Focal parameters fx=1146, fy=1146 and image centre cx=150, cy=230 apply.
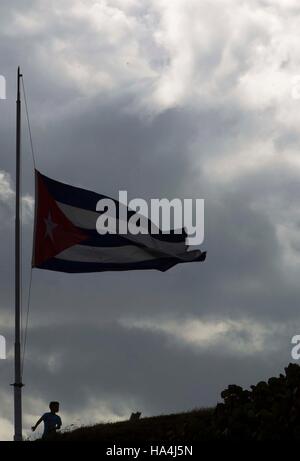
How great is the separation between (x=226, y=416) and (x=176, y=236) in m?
6.80

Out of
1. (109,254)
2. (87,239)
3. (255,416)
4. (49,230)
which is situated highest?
(49,230)

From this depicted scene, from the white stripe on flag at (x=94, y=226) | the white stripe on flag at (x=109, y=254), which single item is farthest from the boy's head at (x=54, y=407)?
the white stripe on flag at (x=94, y=226)

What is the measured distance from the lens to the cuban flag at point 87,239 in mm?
28141

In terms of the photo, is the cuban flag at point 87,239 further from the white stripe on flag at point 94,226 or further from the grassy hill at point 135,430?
the grassy hill at point 135,430

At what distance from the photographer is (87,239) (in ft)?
93.0

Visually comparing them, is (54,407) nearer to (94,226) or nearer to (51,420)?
(51,420)

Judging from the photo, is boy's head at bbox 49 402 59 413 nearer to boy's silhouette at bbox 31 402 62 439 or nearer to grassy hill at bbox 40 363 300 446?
boy's silhouette at bbox 31 402 62 439

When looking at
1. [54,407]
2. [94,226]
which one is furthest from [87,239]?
[54,407]

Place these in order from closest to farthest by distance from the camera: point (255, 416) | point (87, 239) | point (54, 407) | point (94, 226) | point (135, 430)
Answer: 1. point (255, 416)
2. point (54, 407)
3. point (87, 239)
4. point (94, 226)
5. point (135, 430)

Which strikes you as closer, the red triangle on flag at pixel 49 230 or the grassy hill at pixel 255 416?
the grassy hill at pixel 255 416

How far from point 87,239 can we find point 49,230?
983 millimetres

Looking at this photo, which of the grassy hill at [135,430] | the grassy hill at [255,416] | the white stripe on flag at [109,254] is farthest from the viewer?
the grassy hill at [135,430]
